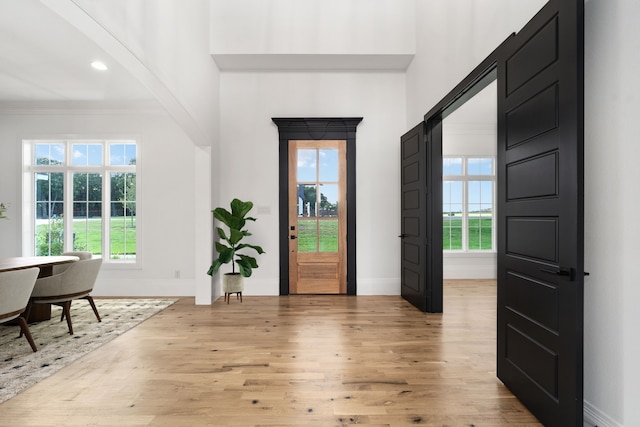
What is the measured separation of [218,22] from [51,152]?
3642mm

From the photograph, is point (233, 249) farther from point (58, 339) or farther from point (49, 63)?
point (49, 63)

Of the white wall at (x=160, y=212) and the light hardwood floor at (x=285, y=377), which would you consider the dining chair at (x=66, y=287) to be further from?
the white wall at (x=160, y=212)

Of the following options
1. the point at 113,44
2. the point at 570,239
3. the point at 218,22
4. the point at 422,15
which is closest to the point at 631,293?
the point at 570,239

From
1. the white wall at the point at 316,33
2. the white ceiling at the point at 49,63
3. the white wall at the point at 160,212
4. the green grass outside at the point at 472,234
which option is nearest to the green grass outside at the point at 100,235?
the white wall at the point at 160,212

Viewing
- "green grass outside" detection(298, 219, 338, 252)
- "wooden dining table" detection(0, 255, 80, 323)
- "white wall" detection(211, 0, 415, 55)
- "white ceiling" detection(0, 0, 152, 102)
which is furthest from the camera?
"green grass outside" detection(298, 219, 338, 252)

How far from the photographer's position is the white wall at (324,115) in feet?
18.2

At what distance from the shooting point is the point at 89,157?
235 inches

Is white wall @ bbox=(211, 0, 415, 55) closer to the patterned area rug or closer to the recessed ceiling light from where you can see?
the recessed ceiling light

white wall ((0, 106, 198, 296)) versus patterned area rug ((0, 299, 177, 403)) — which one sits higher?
white wall ((0, 106, 198, 296))

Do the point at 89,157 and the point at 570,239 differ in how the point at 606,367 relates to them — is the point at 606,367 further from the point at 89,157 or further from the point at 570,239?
the point at 89,157

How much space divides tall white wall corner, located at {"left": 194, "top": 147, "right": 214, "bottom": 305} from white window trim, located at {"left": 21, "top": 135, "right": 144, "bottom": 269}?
52.1 inches

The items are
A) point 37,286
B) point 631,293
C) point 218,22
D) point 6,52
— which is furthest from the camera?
point 218,22

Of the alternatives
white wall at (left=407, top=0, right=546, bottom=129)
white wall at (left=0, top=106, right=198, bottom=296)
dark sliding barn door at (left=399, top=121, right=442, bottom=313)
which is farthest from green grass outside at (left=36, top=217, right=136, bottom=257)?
white wall at (left=407, top=0, right=546, bottom=129)

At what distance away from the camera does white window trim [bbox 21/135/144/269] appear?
570cm
